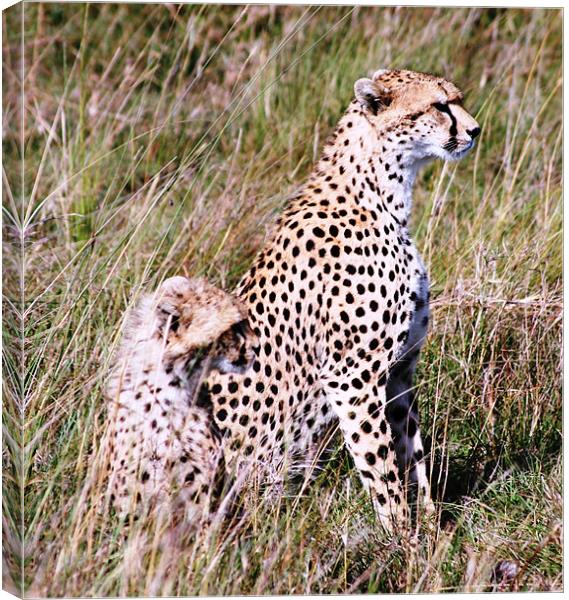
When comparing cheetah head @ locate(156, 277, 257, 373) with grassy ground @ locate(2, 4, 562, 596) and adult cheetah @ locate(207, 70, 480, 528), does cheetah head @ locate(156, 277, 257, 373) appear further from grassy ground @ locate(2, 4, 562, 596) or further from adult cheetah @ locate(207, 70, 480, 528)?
grassy ground @ locate(2, 4, 562, 596)

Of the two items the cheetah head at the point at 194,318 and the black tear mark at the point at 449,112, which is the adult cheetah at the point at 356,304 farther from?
the cheetah head at the point at 194,318

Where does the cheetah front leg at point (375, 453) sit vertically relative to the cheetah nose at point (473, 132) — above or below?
below

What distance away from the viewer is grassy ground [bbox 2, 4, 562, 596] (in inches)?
150

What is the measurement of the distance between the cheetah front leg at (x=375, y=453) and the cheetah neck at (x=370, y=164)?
638mm

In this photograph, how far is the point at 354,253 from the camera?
4.27 meters

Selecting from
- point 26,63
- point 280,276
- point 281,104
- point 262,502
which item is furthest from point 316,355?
point 26,63

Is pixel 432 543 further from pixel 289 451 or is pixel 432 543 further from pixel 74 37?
pixel 74 37

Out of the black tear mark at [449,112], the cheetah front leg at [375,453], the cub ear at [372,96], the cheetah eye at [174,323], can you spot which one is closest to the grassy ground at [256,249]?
the cheetah front leg at [375,453]

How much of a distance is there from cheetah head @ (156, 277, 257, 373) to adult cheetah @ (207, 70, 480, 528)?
0.57ft

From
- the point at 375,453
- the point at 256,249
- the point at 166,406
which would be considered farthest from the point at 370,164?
A: the point at 166,406

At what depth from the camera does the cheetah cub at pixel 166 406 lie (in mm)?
3744

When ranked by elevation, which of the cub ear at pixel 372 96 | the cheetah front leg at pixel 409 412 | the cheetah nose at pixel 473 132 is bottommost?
the cheetah front leg at pixel 409 412

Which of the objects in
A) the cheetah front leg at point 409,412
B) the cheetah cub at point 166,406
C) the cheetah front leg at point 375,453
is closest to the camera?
the cheetah cub at point 166,406

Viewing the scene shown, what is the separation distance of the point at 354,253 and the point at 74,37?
71.9 inches
